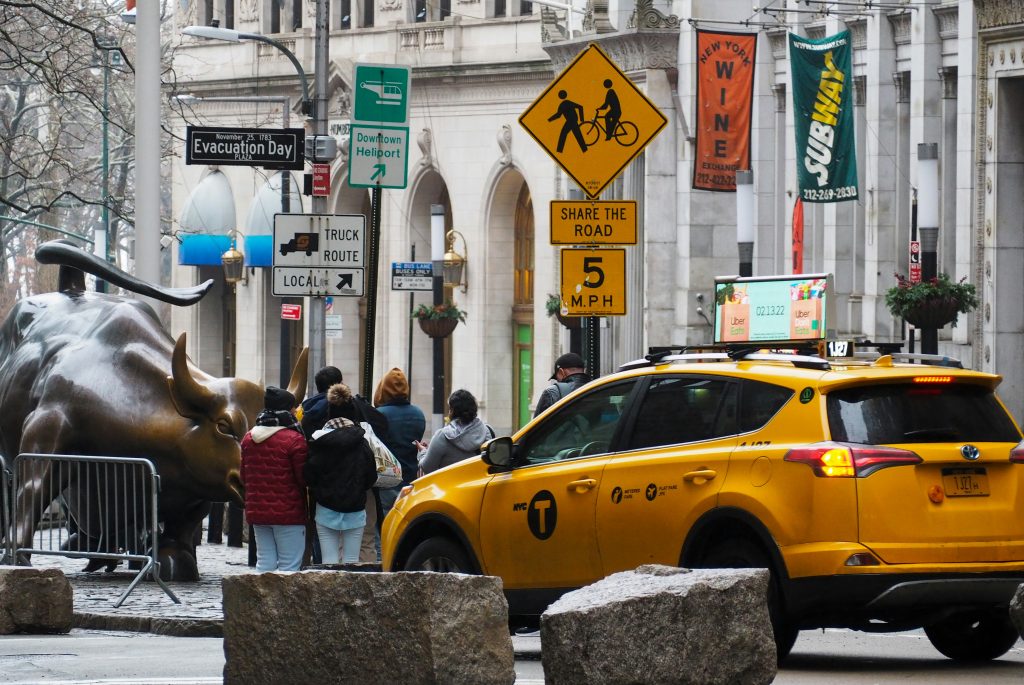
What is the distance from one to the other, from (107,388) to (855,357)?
7.26 metres

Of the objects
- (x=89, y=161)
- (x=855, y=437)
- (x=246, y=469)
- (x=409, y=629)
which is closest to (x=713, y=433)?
(x=855, y=437)

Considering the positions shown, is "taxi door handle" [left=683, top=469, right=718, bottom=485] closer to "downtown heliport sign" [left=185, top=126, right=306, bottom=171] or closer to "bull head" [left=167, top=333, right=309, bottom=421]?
"bull head" [left=167, top=333, right=309, bottom=421]

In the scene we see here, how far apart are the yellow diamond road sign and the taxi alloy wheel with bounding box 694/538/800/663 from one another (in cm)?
425

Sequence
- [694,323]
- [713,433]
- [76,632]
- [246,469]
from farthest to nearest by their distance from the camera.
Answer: [694,323]
[246,469]
[76,632]
[713,433]

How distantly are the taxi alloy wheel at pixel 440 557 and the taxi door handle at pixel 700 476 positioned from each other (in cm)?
187

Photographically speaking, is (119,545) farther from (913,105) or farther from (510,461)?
(913,105)

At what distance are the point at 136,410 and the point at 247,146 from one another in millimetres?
2957

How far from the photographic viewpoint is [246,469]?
50.8ft

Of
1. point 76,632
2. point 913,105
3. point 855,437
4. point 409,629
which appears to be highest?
point 913,105

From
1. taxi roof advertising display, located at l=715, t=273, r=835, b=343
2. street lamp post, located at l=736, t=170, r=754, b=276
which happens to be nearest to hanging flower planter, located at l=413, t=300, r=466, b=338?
taxi roof advertising display, located at l=715, t=273, r=835, b=343

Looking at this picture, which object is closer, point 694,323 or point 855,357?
point 855,357

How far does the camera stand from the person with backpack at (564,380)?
17844mm

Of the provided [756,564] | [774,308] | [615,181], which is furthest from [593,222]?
[615,181]

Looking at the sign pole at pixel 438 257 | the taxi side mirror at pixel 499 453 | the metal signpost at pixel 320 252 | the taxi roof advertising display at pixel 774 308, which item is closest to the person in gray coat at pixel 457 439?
the metal signpost at pixel 320 252
